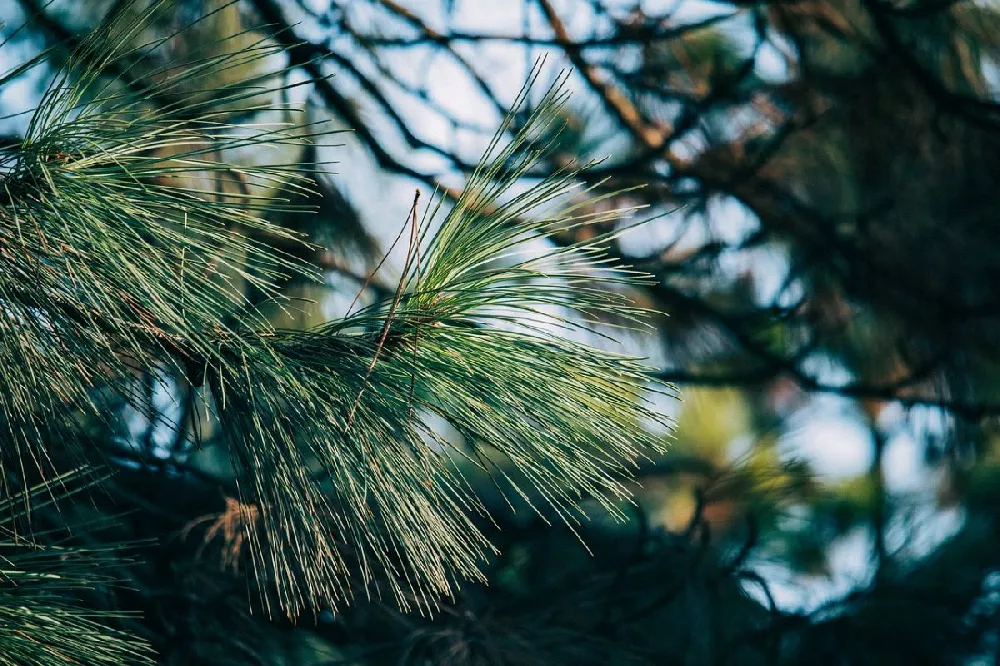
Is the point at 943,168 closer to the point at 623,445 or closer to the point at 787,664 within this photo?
the point at 787,664

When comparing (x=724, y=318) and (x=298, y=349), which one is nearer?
(x=298, y=349)

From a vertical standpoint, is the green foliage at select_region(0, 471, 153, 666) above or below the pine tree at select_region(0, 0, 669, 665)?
below

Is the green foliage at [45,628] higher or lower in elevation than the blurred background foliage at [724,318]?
lower

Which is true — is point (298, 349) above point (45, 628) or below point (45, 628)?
above

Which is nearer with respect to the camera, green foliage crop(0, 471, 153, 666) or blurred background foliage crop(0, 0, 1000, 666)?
green foliage crop(0, 471, 153, 666)

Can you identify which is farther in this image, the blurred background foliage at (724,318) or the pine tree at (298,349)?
the blurred background foliage at (724,318)

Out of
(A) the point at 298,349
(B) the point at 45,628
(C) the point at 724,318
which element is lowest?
(B) the point at 45,628

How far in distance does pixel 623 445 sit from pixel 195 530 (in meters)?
0.89

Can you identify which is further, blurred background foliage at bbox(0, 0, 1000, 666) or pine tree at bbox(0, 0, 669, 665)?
blurred background foliage at bbox(0, 0, 1000, 666)

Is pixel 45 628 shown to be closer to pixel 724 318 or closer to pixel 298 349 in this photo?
pixel 298 349

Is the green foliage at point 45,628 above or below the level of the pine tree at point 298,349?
below

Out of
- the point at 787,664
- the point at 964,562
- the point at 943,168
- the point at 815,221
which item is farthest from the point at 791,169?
the point at 787,664

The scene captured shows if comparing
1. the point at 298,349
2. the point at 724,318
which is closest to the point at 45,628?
the point at 298,349

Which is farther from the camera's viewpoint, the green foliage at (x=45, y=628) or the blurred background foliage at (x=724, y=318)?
the blurred background foliage at (x=724, y=318)
